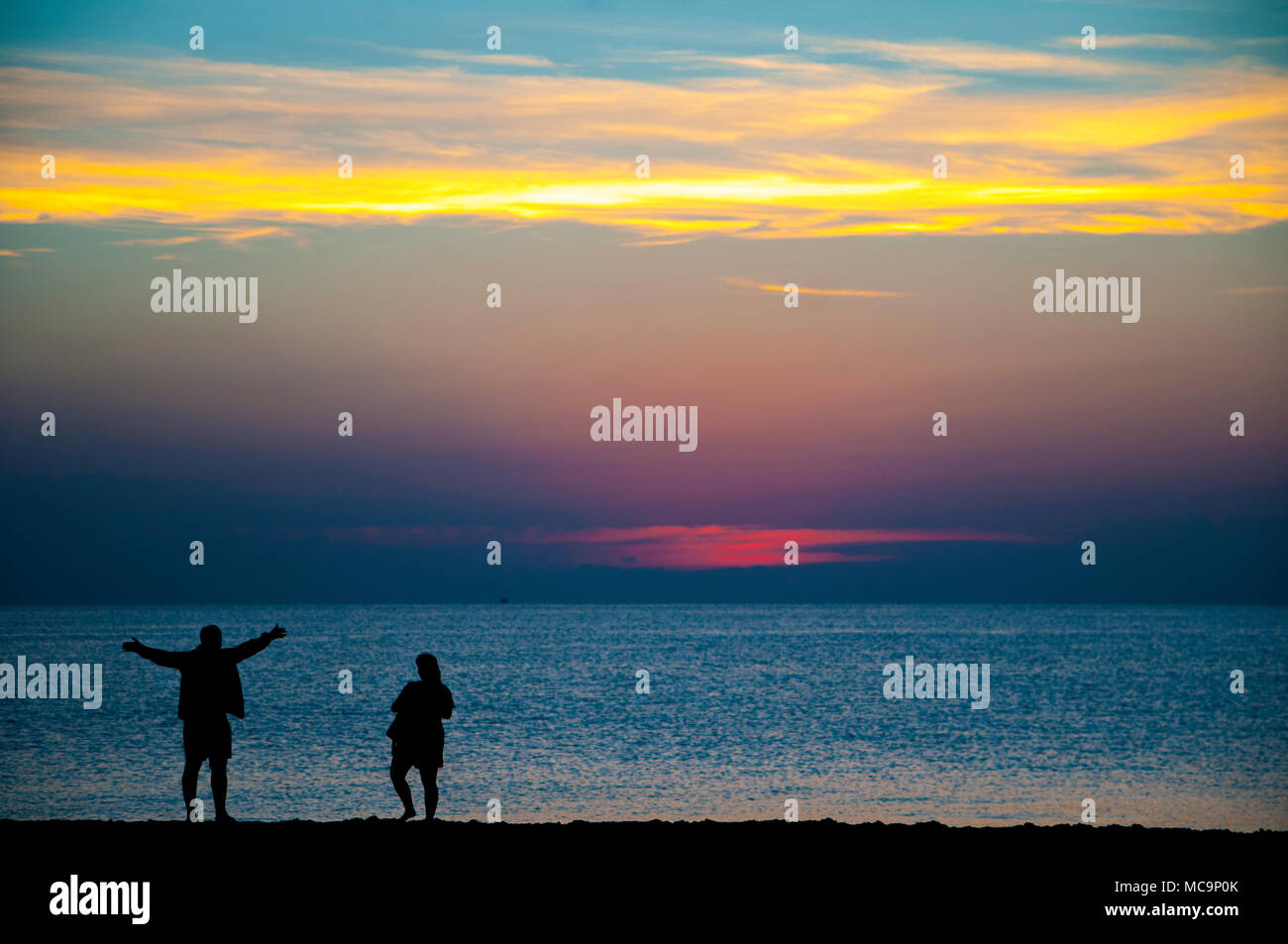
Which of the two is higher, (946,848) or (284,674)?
(946,848)

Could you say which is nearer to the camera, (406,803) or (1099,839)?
(1099,839)

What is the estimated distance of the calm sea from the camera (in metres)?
29.5

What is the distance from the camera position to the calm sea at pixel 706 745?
29516 millimetres

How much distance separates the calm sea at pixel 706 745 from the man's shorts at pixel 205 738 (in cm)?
1231

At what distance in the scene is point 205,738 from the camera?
13.9 meters

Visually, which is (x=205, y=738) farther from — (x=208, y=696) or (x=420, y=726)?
(x=420, y=726)

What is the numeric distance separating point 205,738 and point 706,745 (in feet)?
106

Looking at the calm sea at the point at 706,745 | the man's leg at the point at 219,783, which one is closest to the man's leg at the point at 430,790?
the man's leg at the point at 219,783

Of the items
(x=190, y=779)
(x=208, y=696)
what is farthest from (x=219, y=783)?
(x=208, y=696)

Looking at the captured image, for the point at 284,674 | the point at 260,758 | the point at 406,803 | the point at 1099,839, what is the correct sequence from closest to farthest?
the point at 1099,839
the point at 406,803
the point at 260,758
the point at 284,674
